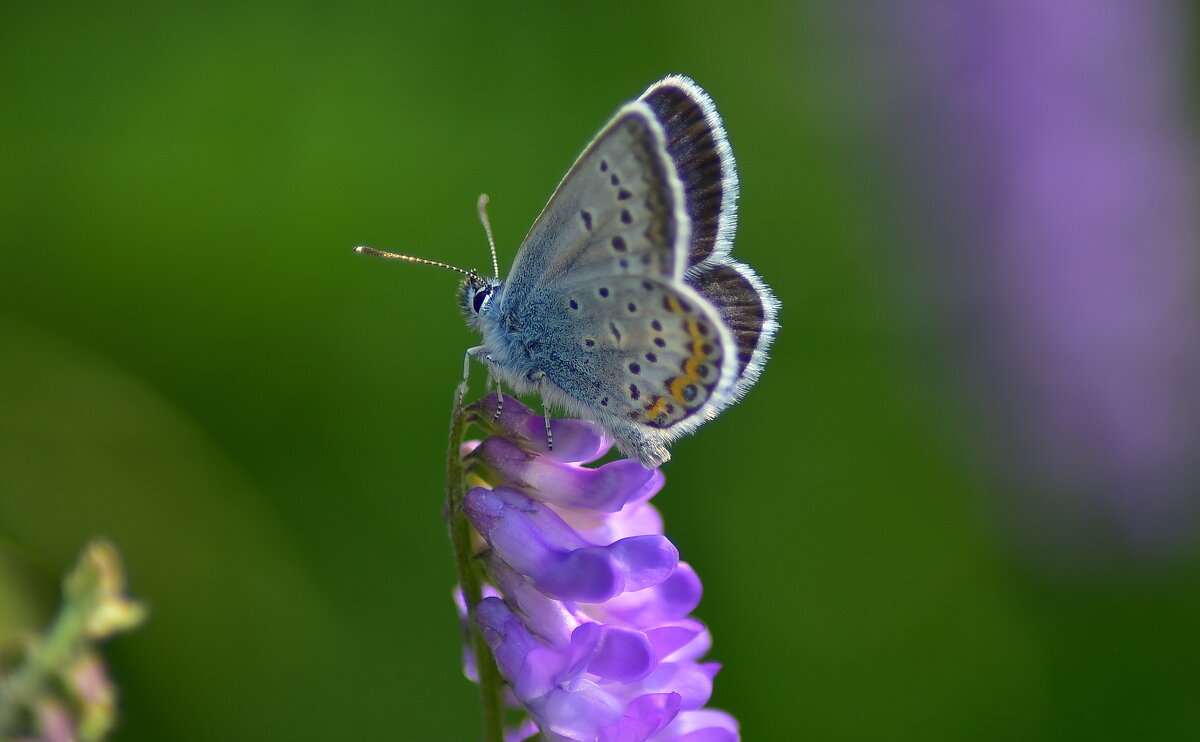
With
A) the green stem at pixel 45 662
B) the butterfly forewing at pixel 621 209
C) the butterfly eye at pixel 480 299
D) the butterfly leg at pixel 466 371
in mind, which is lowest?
the green stem at pixel 45 662

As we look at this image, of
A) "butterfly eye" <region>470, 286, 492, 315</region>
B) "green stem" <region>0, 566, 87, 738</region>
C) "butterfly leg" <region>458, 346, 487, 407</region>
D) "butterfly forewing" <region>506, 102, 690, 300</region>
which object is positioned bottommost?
"green stem" <region>0, 566, 87, 738</region>

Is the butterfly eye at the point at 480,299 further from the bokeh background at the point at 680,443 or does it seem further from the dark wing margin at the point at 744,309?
the bokeh background at the point at 680,443

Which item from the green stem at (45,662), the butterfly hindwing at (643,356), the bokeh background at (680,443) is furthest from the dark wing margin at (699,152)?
the bokeh background at (680,443)

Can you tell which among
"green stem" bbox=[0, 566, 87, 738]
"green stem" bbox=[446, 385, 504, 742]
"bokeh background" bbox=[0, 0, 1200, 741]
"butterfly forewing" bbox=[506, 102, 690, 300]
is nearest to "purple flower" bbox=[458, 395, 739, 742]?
"green stem" bbox=[446, 385, 504, 742]

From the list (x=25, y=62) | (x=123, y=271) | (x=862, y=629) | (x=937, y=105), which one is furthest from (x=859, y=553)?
(x=25, y=62)

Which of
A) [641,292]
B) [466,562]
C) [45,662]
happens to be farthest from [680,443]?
[45,662]

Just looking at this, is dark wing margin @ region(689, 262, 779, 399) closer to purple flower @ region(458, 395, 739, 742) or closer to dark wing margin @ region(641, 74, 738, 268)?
dark wing margin @ region(641, 74, 738, 268)
